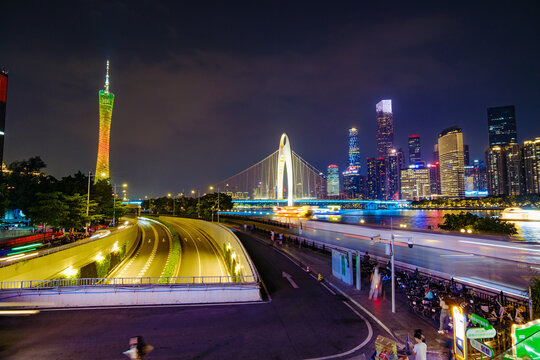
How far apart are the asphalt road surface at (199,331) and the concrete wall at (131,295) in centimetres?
72

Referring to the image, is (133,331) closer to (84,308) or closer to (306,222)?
(84,308)

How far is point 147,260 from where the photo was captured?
42969 mm

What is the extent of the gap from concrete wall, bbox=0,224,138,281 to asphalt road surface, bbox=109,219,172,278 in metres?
3.61

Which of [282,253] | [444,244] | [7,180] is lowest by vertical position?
[282,253]

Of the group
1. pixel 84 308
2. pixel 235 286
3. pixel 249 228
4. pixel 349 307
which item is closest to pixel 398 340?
pixel 349 307

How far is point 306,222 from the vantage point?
4406cm

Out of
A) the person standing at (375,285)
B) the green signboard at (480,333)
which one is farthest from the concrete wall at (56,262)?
the green signboard at (480,333)

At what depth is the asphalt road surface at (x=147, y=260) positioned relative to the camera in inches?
1427

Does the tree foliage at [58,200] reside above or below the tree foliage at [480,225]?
above

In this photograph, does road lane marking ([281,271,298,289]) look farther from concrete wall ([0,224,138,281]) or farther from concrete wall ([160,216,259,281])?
concrete wall ([0,224,138,281])

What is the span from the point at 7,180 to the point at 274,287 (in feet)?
219

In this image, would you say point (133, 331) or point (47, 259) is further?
point (47, 259)

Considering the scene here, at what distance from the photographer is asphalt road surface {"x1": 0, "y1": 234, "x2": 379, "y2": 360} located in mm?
10359

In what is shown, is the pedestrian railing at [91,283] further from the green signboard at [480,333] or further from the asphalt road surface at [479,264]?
the green signboard at [480,333]
